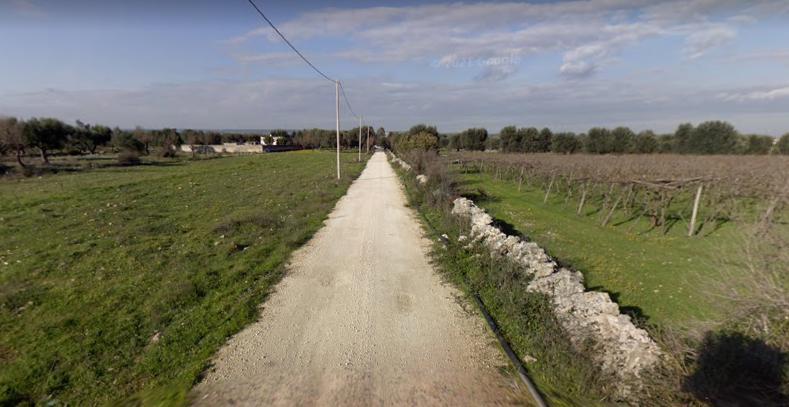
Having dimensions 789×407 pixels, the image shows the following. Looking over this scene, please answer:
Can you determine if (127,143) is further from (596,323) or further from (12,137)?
(596,323)

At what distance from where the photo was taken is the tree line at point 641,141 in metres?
40.5

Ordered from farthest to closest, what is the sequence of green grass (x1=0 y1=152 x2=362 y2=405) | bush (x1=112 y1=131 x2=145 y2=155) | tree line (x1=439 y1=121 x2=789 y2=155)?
1. bush (x1=112 y1=131 x2=145 y2=155)
2. tree line (x1=439 y1=121 x2=789 y2=155)
3. green grass (x1=0 y1=152 x2=362 y2=405)

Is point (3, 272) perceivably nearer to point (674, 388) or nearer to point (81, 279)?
point (81, 279)

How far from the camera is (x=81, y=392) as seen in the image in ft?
13.4

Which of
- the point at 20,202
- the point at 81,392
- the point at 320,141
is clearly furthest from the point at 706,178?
the point at 320,141

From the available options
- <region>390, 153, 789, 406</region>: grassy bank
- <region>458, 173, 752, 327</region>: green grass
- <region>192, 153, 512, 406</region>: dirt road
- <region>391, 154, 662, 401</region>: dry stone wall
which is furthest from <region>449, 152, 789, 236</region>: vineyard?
<region>192, 153, 512, 406</region>: dirt road

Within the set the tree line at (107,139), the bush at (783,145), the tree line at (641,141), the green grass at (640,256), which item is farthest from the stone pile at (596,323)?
the tree line at (107,139)

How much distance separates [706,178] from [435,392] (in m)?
14.9

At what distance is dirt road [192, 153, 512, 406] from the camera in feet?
13.3

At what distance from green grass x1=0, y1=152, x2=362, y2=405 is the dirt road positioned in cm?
52

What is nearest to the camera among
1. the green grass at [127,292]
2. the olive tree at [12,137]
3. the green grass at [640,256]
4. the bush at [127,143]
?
the green grass at [127,292]

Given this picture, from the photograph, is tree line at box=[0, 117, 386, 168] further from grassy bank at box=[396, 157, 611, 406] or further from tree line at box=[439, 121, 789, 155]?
grassy bank at box=[396, 157, 611, 406]

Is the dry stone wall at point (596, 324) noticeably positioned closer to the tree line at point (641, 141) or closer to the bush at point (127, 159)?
the tree line at point (641, 141)

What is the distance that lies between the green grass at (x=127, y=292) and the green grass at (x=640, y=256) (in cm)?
717
